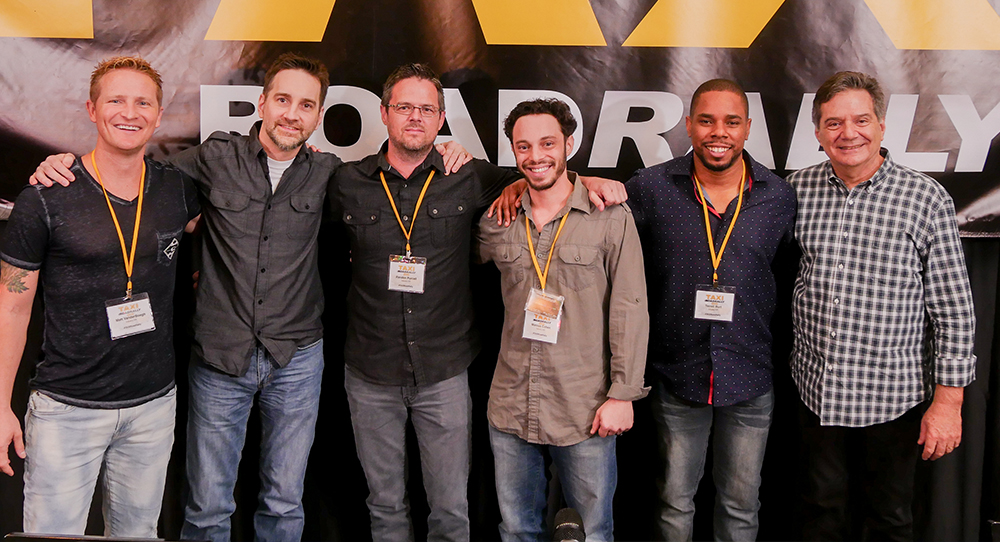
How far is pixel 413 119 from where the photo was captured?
2277 millimetres

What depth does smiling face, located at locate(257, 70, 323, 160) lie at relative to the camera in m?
2.26

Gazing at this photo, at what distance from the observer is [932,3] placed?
266 centimetres

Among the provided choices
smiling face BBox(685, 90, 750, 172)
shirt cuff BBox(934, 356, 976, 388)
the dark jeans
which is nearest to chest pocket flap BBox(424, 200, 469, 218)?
smiling face BBox(685, 90, 750, 172)

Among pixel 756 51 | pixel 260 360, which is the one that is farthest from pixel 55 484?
pixel 756 51

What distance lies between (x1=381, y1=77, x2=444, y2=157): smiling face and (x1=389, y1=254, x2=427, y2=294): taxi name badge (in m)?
0.37

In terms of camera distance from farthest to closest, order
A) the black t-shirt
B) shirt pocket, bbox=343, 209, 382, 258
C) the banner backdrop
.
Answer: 1. the banner backdrop
2. shirt pocket, bbox=343, 209, 382, 258
3. the black t-shirt

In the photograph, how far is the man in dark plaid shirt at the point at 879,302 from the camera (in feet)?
7.30

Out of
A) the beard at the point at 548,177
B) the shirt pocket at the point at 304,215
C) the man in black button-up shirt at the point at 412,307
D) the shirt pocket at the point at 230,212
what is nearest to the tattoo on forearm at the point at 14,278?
the shirt pocket at the point at 230,212

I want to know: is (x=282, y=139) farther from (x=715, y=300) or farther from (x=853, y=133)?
(x=853, y=133)

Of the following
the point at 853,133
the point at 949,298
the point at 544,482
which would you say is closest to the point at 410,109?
the point at 544,482

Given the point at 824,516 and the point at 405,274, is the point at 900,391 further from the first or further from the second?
the point at 405,274

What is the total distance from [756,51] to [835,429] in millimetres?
1477

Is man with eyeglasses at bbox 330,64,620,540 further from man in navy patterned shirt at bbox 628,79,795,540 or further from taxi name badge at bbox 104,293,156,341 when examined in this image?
taxi name badge at bbox 104,293,156,341

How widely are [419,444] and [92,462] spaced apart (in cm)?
104
